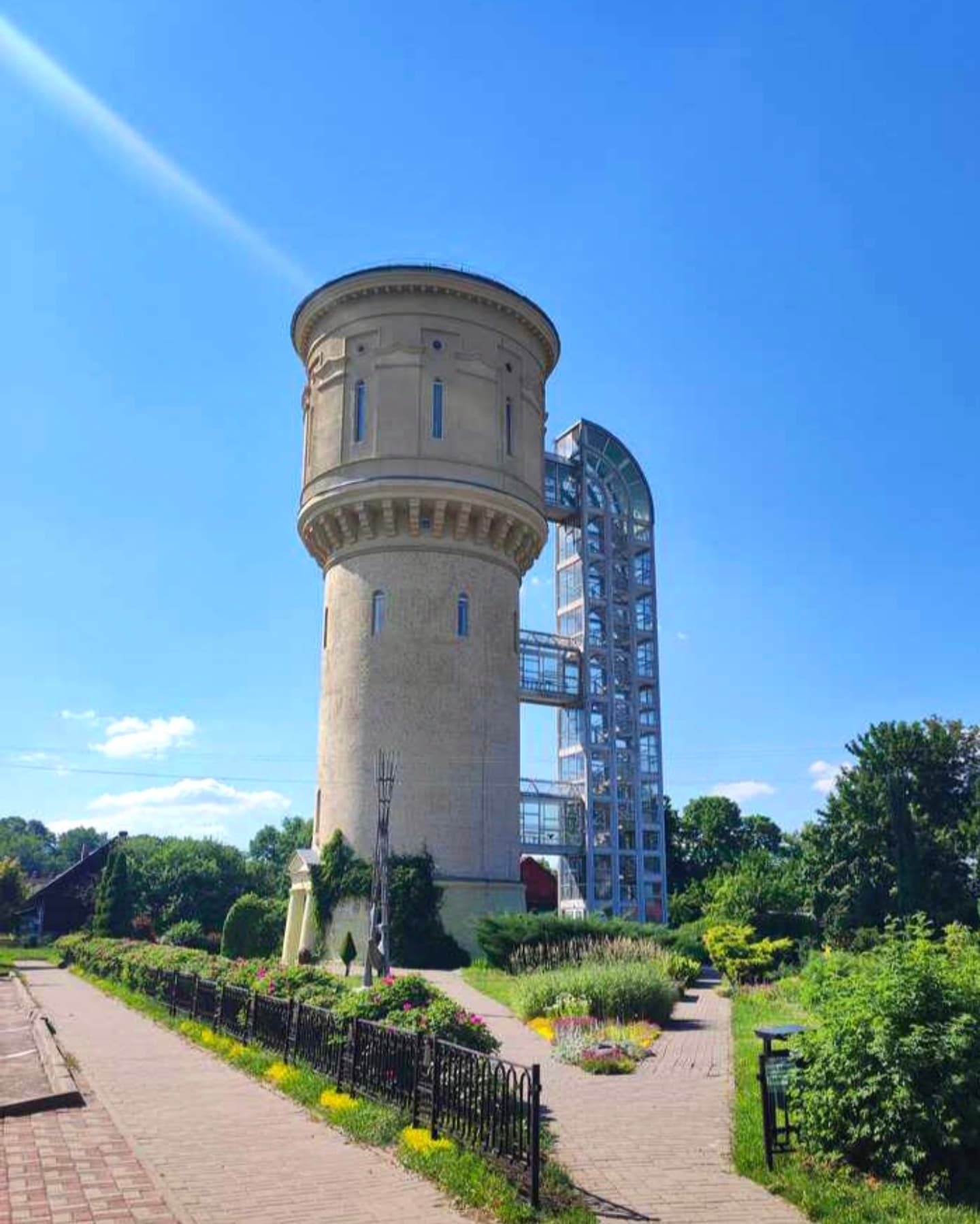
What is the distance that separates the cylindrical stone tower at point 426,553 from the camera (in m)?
29.6

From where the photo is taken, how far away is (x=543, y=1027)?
1722 centimetres

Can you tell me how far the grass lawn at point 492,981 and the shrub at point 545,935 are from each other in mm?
375

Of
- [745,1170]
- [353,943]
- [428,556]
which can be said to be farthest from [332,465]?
[745,1170]

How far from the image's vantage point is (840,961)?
444 inches

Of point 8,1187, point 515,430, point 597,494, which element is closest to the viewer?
point 8,1187

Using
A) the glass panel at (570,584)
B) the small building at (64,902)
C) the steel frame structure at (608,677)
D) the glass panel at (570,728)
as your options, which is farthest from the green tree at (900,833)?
the small building at (64,902)

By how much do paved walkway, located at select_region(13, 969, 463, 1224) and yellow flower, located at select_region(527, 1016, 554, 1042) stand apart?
17.3 feet

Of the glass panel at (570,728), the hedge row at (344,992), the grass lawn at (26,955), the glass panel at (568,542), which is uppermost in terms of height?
the glass panel at (568,542)

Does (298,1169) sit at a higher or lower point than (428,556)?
lower

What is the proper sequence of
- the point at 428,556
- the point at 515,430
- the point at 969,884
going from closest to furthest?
the point at 428,556 → the point at 515,430 → the point at 969,884

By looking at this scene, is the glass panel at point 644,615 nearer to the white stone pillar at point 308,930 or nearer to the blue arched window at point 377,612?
the blue arched window at point 377,612

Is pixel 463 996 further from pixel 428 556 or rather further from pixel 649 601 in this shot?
pixel 649 601

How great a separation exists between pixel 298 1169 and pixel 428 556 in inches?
923

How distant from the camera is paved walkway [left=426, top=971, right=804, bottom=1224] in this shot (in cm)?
764
